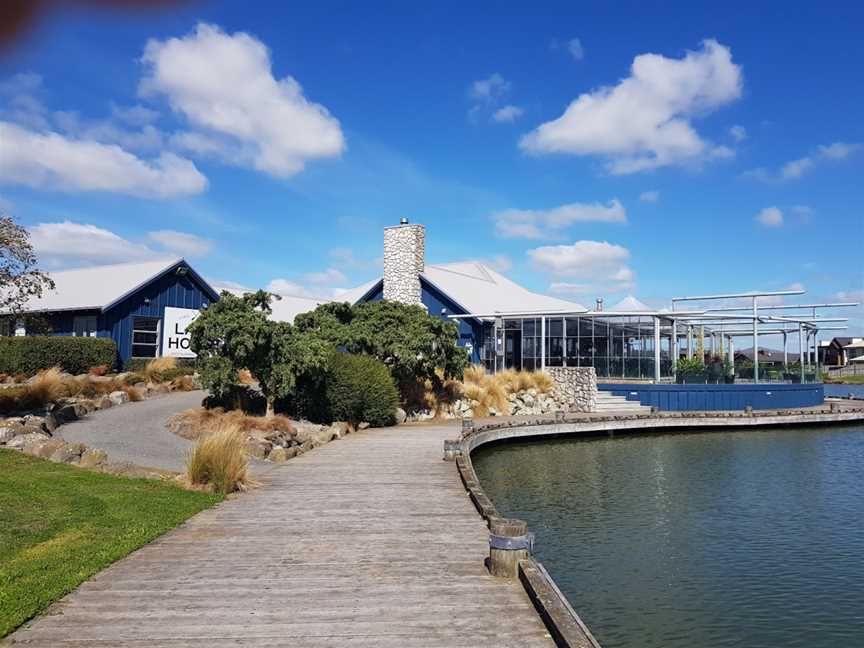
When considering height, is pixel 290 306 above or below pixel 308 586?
above

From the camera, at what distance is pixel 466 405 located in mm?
24516

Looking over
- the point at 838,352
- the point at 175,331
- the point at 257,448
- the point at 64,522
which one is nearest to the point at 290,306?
the point at 175,331

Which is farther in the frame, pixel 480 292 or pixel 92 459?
pixel 480 292

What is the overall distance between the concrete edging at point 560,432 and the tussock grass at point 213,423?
14.2 ft

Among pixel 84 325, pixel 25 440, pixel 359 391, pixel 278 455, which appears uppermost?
pixel 84 325

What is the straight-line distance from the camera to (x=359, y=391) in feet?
64.5

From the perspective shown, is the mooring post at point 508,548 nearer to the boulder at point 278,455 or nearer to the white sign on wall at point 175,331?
the boulder at point 278,455

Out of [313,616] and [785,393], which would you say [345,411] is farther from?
[785,393]

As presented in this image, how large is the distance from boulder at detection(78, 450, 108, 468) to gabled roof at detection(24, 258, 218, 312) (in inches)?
692

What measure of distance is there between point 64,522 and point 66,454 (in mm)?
4250

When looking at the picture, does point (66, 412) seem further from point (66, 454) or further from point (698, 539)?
point (698, 539)

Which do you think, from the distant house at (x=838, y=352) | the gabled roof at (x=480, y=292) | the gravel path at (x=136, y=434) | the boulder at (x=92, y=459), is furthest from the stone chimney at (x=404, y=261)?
the distant house at (x=838, y=352)

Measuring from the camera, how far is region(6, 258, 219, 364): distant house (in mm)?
28766

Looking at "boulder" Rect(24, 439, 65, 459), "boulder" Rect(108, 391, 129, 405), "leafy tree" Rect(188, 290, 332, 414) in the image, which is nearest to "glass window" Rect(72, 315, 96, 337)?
"boulder" Rect(108, 391, 129, 405)
